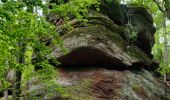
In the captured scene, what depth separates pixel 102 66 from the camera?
1756 cm

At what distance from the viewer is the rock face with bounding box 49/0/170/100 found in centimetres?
1603

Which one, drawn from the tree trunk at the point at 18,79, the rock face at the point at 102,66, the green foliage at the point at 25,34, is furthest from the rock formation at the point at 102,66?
the tree trunk at the point at 18,79

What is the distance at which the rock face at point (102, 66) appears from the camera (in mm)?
16031

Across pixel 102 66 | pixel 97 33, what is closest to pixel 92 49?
pixel 97 33

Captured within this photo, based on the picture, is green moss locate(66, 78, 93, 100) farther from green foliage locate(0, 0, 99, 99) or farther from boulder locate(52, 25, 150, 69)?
boulder locate(52, 25, 150, 69)

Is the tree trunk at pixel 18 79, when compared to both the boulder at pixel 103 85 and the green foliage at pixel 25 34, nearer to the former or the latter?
the green foliage at pixel 25 34

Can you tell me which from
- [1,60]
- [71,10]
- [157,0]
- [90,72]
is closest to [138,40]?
[157,0]

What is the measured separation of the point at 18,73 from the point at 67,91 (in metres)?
3.19

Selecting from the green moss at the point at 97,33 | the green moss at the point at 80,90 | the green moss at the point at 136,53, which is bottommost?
the green moss at the point at 80,90

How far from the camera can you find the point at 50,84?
14.5 metres

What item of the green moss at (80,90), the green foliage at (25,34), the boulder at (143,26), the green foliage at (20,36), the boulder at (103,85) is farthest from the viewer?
the boulder at (143,26)

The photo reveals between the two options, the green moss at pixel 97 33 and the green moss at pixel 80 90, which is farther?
the green moss at pixel 97 33

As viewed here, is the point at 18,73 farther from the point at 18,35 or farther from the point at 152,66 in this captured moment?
the point at 152,66

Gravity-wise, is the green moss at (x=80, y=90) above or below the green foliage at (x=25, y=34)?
below
